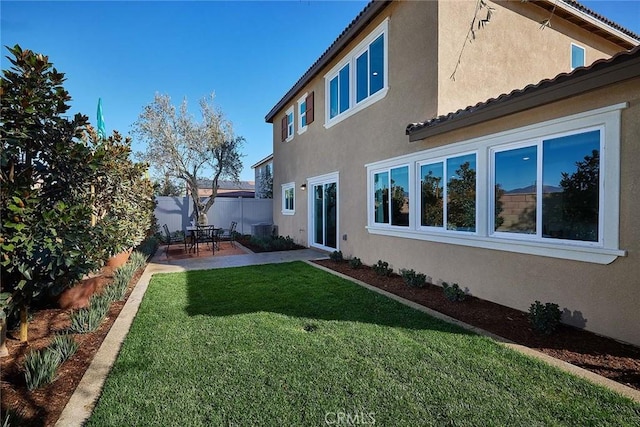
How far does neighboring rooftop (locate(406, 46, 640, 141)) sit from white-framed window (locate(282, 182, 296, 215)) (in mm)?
9508

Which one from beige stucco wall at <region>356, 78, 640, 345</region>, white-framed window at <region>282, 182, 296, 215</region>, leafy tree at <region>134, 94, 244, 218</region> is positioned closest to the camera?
beige stucco wall at <region>356, 78, 640, 345</region>

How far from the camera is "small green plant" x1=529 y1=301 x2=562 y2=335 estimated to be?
434 centimetres

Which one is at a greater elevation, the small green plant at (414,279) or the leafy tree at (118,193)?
the leafy tree at (118,193)

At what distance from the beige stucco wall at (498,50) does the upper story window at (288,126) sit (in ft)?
30.4

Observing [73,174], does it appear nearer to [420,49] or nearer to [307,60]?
[420,49]

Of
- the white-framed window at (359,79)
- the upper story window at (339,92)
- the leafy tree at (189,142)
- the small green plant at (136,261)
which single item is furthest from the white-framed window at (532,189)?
the leafy tree at (189,142)

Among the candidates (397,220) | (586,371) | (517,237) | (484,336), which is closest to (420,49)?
(397,220)

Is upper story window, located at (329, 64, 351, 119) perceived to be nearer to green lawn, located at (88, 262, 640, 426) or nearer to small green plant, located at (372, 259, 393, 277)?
small green plant, located at (372, 259, 393, 277)

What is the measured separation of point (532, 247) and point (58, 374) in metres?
6.76

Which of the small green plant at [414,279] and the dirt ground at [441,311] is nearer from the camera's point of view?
the dirt ground at [441,311]

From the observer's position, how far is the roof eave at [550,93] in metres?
3.82

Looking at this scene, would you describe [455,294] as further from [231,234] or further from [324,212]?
[231,234]

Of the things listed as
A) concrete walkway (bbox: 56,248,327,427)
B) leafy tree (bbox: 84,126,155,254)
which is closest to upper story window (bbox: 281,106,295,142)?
concrete walkway (bbox: 56,248,327,427)

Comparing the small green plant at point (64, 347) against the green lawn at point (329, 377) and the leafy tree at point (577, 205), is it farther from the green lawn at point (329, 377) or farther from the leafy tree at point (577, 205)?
the leafy tree at point (577, 205)
